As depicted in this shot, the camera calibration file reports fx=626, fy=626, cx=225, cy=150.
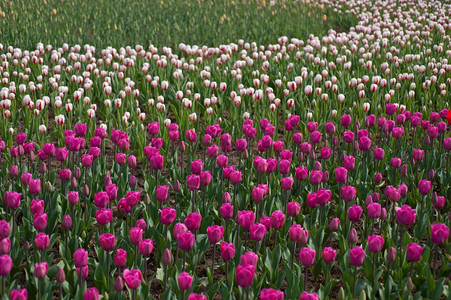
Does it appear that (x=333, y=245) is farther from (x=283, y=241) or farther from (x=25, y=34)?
(x=25, y=34)

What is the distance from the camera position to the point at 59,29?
10.2 meters

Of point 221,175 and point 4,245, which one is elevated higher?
point 4,245

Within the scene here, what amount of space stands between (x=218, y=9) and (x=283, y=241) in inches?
395

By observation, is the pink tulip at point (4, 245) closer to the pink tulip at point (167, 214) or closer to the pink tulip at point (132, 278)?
the pink tulip at point (132, 278)

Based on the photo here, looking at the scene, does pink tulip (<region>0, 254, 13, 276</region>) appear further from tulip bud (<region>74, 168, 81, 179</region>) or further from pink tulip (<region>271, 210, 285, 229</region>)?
tulip bud (<region>74, 168, 81, 179</region>)

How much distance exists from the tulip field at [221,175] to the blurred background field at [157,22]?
0.09 metres

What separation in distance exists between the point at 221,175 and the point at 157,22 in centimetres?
741

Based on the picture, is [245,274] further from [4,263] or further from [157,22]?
[157,22]

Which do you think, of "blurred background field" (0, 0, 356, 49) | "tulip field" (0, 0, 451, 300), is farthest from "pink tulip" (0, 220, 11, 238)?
"blurred background field" (0, 0, 356, 49)

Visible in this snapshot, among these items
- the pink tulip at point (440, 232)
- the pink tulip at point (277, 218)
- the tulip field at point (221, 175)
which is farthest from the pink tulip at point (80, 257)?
the pink tulip at point (440, 232)

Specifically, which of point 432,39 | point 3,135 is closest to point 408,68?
point 432,39

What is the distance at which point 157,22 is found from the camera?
11469 mm

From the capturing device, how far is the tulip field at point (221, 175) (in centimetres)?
324

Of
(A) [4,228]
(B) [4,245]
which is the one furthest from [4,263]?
(A) [4,228]
